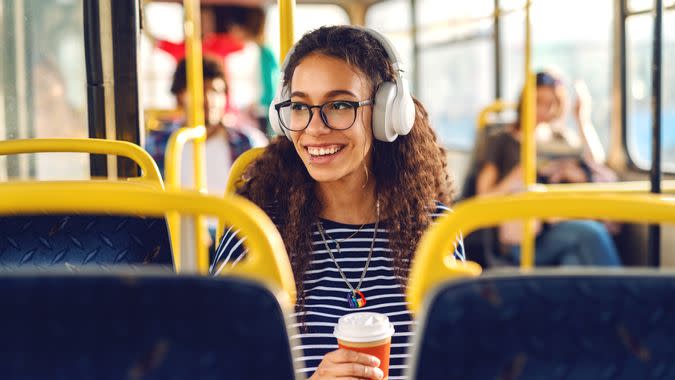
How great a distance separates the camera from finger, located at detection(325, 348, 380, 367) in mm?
1151

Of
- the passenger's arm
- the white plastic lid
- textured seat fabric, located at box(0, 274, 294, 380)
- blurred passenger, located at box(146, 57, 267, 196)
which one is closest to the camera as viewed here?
textured seat fabric, located at box(0, 274, 294, 380)

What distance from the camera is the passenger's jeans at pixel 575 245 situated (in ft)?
13.1

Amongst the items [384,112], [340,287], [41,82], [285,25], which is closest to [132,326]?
[340,287]

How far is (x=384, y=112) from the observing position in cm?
159

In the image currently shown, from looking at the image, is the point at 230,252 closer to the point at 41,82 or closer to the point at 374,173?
the point at 374,173

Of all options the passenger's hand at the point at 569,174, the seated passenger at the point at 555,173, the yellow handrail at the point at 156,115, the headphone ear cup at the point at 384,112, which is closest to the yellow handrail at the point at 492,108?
the seated passenger at the point at 555,173

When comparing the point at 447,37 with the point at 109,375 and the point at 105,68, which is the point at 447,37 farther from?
the point at 109,375

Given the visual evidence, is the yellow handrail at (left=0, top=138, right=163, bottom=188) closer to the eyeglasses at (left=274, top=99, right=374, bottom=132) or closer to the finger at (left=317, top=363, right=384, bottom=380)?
the eyeglasses at (left=274, top=99, right=374, bottom=132)

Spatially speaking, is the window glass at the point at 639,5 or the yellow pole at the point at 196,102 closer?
the yellow pole at the point at 196,102

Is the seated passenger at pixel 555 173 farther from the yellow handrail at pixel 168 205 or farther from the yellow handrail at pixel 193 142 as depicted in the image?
the yellow handrail at pixel 168 205

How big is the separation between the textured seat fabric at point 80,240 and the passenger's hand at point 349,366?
363 millimetres

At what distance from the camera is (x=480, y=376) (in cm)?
70

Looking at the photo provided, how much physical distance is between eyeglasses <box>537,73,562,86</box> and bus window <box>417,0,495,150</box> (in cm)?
101

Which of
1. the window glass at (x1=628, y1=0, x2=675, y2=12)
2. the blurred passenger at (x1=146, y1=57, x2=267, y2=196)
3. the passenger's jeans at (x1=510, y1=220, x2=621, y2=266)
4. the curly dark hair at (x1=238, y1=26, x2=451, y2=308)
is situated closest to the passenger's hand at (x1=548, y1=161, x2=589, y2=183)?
the passenger's jeans at (x1=510, y1=220, x2=621, y2=266)
